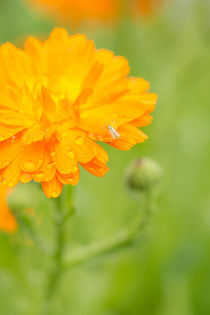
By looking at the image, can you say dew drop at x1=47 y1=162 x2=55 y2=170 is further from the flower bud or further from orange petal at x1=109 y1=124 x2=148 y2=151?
the flower bud

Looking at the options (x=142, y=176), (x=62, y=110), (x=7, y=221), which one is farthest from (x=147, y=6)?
(x=62, y=110)

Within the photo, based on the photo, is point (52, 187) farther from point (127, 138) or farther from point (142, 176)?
point (142, 176)

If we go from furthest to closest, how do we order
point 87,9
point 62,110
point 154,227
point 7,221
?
point 87,9
point 154,227
point 7,221
point 62,110

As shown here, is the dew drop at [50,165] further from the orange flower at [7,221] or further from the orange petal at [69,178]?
the orange flower at [7,221]

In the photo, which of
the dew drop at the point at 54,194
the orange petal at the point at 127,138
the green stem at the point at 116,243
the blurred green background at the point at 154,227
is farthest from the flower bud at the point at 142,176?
the dew drop at the point at 54,194

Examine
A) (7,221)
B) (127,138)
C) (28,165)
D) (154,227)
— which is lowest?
(7,221)

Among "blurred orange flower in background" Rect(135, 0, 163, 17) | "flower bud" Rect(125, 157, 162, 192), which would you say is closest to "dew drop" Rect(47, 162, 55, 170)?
"flower bud" Rect(125, 157, 162, 192)

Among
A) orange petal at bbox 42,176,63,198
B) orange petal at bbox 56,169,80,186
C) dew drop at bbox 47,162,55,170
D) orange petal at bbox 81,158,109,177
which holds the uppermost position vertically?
orange petal at bbox 81,158,109,177
